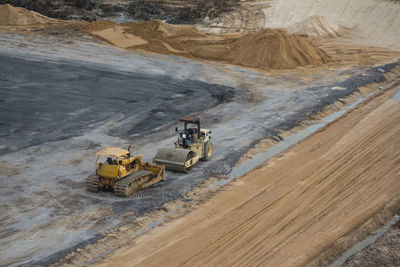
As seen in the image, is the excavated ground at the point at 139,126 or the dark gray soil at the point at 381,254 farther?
the excavated ground at the point at 139,126

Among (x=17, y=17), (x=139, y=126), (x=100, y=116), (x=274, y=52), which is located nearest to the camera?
(x=139, y=126)

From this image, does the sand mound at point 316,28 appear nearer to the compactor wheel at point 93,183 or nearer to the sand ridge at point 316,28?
the sand ridge at point 316,28

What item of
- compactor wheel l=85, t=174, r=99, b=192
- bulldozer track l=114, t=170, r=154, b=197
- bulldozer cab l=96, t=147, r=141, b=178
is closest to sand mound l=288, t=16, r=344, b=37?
bulldozer track l=114, t=170, r=154, b=197

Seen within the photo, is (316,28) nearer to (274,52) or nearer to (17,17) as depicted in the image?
(274,52)

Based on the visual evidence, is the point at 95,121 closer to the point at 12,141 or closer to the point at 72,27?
the point at 12,141

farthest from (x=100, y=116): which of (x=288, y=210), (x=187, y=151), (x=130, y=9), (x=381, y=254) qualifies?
(x=130, y=9)

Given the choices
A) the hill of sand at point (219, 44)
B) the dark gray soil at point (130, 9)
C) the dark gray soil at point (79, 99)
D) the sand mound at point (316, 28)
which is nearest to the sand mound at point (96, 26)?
the hill of sand at point (219, 44)

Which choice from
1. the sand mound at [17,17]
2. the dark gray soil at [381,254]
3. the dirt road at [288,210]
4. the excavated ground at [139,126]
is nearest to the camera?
the dark gray soil at [381,254]

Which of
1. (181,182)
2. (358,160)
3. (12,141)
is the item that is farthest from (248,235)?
(12,141)
